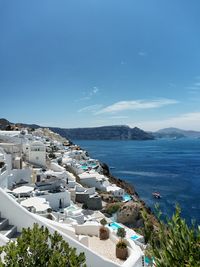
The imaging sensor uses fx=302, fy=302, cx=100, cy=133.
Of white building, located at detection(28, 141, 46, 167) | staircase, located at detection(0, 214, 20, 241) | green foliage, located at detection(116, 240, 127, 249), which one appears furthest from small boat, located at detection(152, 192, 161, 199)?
staircase, located at detection(0, 214, 20, 241)

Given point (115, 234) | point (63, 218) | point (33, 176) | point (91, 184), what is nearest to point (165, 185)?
point (91, 184)

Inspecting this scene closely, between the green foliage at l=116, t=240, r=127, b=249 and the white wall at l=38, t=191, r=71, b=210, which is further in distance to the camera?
the white wall at l=38, t=191, r=71, b=210

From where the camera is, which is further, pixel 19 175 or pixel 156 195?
pixel 156 195

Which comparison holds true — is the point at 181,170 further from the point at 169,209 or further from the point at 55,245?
the point at 55,245

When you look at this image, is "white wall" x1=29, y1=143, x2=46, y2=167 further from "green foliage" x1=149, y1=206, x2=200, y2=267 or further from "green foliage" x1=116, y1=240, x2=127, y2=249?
"green foliage" x1=149, y1=206, x2=200, y2=267

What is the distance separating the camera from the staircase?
11.9 meters

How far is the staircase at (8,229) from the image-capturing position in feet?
39.0

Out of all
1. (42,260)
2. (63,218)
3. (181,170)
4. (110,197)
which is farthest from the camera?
(181,170)

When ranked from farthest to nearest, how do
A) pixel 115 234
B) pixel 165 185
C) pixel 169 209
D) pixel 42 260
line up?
pixel 165 185, pixel 169 209, pixel 115 234, pixel 42 260

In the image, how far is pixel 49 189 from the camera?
28891 millimetres

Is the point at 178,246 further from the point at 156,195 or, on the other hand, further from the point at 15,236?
the point at 156,195

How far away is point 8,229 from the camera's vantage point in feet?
40.3

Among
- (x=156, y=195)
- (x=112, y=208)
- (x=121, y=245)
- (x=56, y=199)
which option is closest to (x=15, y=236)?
(x=121, y=245)

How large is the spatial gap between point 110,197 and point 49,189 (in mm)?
11621
